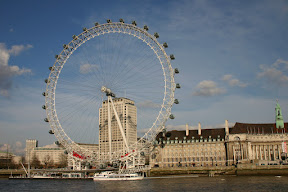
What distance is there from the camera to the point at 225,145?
340 ft

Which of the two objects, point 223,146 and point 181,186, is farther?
point 223,146

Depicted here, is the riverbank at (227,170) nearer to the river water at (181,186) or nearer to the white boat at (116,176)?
the river water at (181,186)

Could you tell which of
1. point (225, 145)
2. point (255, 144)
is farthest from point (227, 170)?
point (255, 144)

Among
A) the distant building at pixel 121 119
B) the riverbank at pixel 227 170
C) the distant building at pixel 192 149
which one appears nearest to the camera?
the riverbank at pixel 227 170

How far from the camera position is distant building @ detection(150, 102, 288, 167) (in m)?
100

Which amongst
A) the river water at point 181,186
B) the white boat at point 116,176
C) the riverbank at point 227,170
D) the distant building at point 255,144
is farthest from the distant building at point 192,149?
the river water at point 181,186

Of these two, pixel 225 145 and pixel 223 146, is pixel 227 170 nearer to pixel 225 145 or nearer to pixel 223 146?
pixel 223 146

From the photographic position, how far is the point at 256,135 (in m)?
102

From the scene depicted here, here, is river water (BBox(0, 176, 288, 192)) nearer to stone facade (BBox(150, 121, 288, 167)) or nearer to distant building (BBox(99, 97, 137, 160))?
distant building (BBox(99, 97, 137, 160))

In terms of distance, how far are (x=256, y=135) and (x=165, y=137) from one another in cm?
2819

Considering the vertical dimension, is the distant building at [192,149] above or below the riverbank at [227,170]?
above

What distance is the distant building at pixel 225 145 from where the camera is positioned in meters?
100

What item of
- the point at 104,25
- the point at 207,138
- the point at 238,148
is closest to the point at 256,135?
the point at 238,148

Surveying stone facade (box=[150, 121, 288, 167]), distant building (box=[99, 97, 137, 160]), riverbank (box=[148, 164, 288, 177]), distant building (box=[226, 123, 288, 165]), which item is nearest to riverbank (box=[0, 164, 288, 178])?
riverbank (box=[148, 164, 288, 177])
